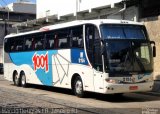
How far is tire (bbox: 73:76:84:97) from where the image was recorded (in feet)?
60.6

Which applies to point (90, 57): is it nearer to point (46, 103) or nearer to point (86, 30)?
point (86, 30)

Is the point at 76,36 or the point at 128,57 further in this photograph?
the point at 76,36

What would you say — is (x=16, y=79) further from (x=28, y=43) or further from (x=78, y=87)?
(x=78, y=87)

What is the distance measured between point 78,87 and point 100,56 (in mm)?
2404

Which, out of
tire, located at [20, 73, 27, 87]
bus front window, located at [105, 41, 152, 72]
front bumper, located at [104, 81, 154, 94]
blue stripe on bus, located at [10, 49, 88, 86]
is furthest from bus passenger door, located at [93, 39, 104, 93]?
tire, located at [20, 73, 27, 87]

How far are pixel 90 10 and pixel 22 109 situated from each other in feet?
64.5

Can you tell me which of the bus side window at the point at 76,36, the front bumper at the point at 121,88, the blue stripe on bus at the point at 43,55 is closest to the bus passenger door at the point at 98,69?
the front bumper at the point at 121,88

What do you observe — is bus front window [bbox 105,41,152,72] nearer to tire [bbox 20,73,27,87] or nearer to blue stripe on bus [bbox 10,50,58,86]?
blue stripe on bus [bbox 10,50,58,86]

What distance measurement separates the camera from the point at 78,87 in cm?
1872

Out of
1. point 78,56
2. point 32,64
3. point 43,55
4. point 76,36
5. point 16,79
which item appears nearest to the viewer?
point 78,56

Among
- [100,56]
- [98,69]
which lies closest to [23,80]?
[98,69]

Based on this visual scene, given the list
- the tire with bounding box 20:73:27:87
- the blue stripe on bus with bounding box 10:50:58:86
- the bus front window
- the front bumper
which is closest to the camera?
the front bumper

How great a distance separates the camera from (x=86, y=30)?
712 inches

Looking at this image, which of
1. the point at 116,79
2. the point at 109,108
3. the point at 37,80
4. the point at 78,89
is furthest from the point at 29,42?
the point at 109,108
